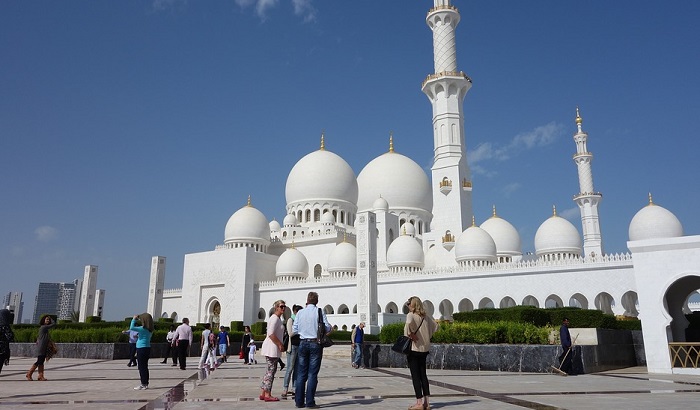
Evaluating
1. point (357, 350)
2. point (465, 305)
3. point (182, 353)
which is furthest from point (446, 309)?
point (182, 353)

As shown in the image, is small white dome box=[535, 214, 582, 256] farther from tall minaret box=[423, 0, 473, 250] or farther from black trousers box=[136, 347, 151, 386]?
black trousers box=[136, 347, 151, 386]

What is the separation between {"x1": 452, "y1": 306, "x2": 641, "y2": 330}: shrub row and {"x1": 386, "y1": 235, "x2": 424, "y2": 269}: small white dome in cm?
1574

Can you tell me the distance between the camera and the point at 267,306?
3856 cm

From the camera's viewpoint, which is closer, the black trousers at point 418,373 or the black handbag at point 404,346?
the black trousers at point 418,373

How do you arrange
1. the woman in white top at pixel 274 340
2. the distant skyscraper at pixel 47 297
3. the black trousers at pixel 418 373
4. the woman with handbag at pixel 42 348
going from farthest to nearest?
the distant skyscraper at pixel 47 297, the woman with handbag at pixel 42 348, the woman in white top at pixel 274 340, the black trousers at pixel 418 373

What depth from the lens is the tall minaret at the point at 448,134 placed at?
36.5 metres

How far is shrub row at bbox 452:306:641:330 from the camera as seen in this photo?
586 inches

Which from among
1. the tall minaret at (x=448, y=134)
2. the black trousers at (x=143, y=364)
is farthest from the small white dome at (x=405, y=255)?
the black trousers at (x=143, y=364)

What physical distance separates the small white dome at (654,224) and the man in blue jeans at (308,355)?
97.7ft

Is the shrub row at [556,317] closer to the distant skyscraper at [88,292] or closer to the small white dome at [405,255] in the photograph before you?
the small white dome at [405,255]

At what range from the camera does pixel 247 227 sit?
1684 inches

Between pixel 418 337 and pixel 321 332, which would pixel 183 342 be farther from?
pixel 418 337

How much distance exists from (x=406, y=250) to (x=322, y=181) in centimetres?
1174

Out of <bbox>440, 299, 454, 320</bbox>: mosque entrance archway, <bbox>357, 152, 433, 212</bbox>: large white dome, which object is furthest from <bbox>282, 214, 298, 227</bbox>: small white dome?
<bbox>440, 299, 454, 320</bbox>: mosque entrance archway
